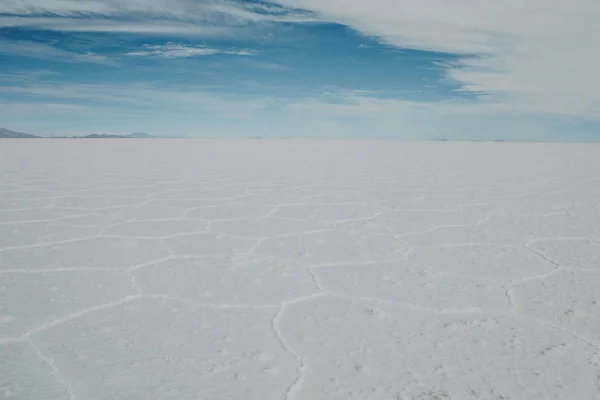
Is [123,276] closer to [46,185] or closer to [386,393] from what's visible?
[386,393]

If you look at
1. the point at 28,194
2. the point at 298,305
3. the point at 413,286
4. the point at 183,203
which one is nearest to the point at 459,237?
the point at 413,286

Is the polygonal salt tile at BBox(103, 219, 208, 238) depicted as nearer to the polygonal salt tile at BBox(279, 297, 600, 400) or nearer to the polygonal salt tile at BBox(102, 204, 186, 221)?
the polygonal salt tile at BBox(102, 204, 186, 221)

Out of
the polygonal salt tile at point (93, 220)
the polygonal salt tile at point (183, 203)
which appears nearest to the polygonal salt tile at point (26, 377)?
the polygonal salt tile at point (93, 220)

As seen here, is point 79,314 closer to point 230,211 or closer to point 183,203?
point 230,211

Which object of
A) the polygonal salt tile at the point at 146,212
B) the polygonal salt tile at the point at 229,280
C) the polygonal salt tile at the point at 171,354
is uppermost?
the polygonal salt tile at the point at 171,354

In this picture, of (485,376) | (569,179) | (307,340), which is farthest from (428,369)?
(569,179)

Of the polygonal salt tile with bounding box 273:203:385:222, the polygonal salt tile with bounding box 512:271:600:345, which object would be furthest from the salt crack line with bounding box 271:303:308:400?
the polygonal salt tile with bounding box 273:203:385:222

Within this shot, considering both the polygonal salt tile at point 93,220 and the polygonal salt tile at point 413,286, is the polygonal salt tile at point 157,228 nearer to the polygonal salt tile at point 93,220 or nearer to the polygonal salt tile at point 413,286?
the polygonal salt tile at point 93,220
